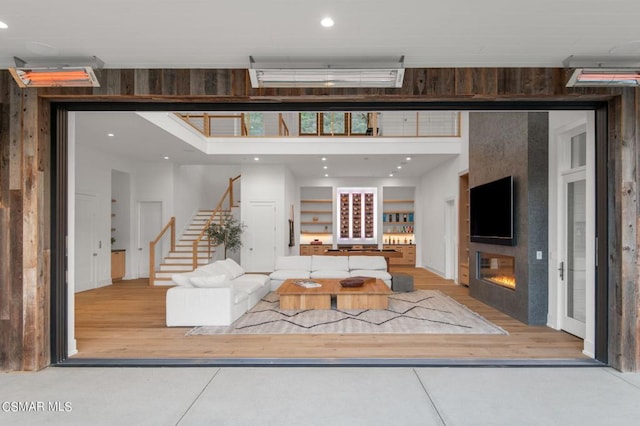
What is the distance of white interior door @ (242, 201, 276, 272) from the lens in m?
10.5

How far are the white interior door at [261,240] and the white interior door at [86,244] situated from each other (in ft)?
11.7

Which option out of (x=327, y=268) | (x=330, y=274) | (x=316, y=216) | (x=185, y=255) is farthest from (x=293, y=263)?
(x=316, y=216)

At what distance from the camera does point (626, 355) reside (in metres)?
3.43

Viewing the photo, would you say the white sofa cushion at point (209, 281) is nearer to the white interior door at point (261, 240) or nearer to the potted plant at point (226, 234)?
the potted plant at point (226, 234)

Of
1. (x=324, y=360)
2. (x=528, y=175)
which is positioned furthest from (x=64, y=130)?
(x=528, y=175)

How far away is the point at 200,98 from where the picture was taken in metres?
3.54

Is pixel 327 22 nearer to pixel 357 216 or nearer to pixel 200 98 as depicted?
pixel 200 98

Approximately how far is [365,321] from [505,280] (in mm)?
2503

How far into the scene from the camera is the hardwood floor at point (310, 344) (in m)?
3.97

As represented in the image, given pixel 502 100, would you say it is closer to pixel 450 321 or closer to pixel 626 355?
pixel 626 355

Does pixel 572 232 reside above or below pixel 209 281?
above

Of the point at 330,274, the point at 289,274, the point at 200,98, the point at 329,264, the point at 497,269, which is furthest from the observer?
the point at 329,264

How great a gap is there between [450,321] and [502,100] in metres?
3.11

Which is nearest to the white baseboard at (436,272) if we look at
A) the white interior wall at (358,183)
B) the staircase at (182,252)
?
the white interior wall at (358,183)
